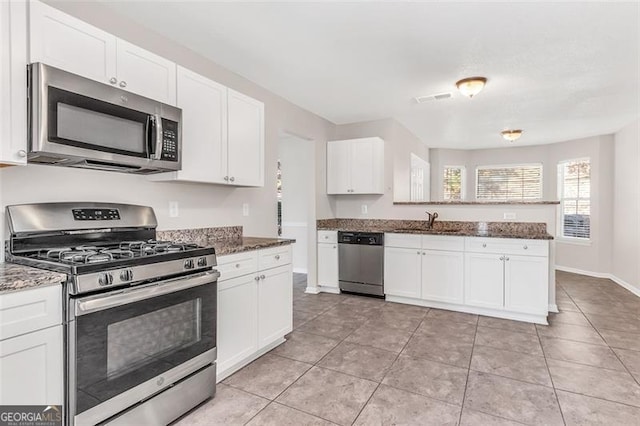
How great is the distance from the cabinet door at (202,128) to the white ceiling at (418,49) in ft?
1.46

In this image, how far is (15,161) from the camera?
1544 mm

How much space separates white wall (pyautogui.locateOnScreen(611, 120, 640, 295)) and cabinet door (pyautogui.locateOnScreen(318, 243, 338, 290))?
13.8 ft

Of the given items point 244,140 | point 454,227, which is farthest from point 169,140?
point 454,227

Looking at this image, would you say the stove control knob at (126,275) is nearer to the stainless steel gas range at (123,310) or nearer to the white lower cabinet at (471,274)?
the stainless steel gas range at (123,310)

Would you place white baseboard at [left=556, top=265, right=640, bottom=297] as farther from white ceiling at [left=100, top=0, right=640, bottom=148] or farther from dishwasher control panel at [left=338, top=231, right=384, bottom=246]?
dishwasher control panel at [left=338, top=231, right=384, bottom=246]

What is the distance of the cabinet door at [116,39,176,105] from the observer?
198cm

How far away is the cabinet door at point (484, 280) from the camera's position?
3.66 metres

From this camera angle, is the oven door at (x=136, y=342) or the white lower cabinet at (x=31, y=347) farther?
the oven door at (x=136, y=342)

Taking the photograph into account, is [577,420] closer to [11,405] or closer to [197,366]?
[197,366]

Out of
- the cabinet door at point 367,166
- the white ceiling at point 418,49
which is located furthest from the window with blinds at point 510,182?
the cabinet door at point 367,166

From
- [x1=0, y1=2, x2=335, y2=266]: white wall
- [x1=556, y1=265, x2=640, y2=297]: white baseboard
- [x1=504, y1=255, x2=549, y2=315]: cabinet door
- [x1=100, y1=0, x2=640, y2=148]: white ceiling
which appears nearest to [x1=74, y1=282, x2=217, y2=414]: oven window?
[x1=0, y1=2, x2=335, y2=266]: white wall

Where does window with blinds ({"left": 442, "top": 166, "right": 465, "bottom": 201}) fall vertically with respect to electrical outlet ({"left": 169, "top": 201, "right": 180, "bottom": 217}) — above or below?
above

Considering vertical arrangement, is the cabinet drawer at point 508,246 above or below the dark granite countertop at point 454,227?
below

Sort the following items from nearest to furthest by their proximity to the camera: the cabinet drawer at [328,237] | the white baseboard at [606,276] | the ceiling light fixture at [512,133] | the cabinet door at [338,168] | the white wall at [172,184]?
1. the white wall at [172,184]
2. the cabinet drawer at [328,237]
3. the white baseboard at [606,276]
4. the cabinet door at [338,168]
5. the ceiling light fixture at [512,133]
